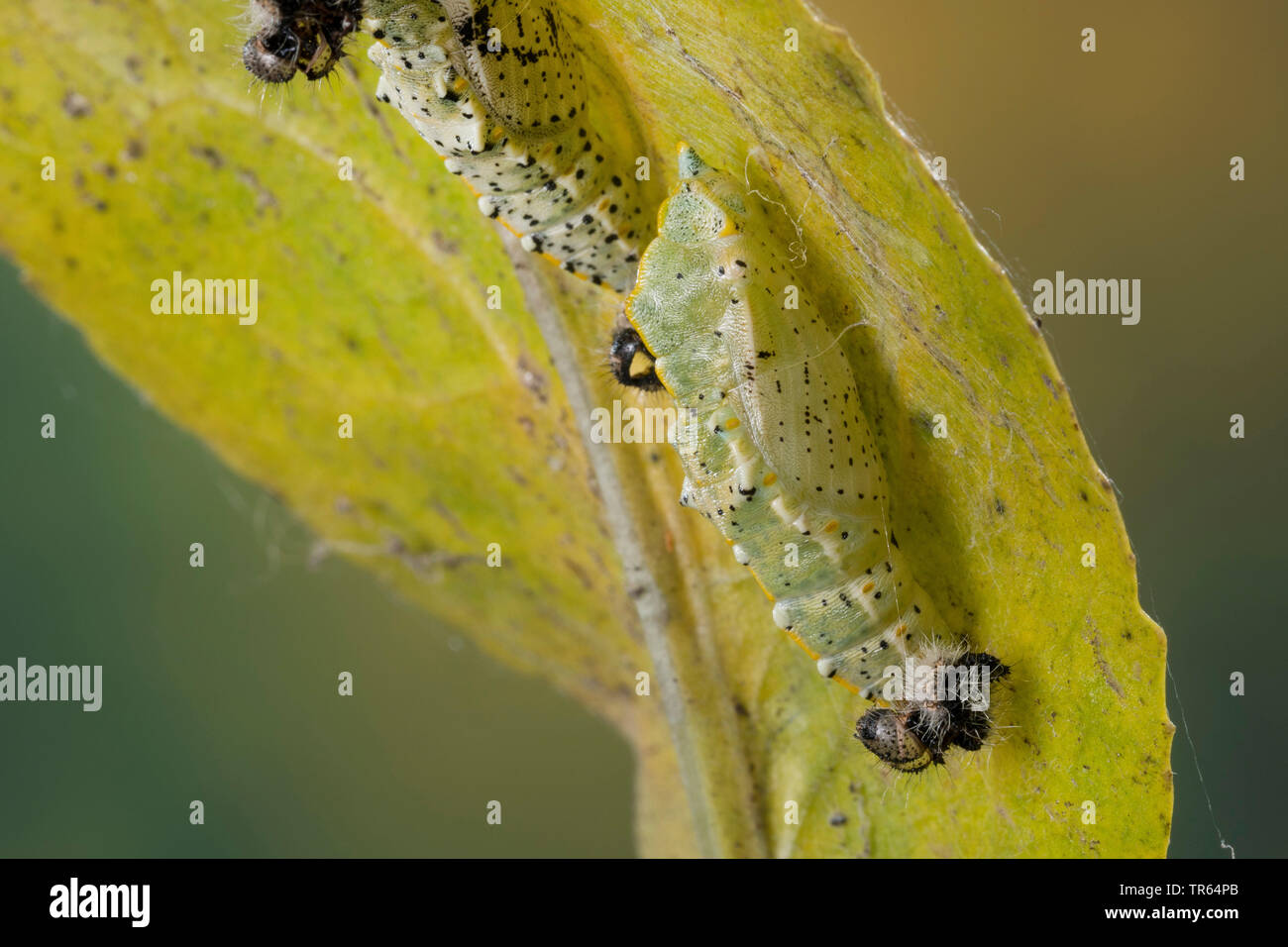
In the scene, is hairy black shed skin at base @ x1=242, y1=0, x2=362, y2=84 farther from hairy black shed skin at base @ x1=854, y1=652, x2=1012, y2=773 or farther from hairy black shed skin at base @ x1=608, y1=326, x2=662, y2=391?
hairy black shed skin at base @ x1=854, y1=652, x2=1012, y2=773

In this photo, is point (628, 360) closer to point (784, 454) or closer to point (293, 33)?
point (784, 454)

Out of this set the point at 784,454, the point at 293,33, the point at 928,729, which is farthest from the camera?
the point at 928,729


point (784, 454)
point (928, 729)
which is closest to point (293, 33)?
point (784, 454)

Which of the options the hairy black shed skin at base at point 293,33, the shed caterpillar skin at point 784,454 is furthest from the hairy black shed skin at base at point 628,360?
the hairy black shed skin at base at point 293,33

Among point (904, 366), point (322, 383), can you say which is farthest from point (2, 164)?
point (904, 366)

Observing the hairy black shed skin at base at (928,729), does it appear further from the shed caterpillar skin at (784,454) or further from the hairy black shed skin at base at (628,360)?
the hairy black shed skin at base at (628,360)

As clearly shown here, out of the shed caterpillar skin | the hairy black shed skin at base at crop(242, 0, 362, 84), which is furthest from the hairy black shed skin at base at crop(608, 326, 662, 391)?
the hairy black shed skin at base at crop(242, 0, 362, 84)

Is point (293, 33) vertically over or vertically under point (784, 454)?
over
